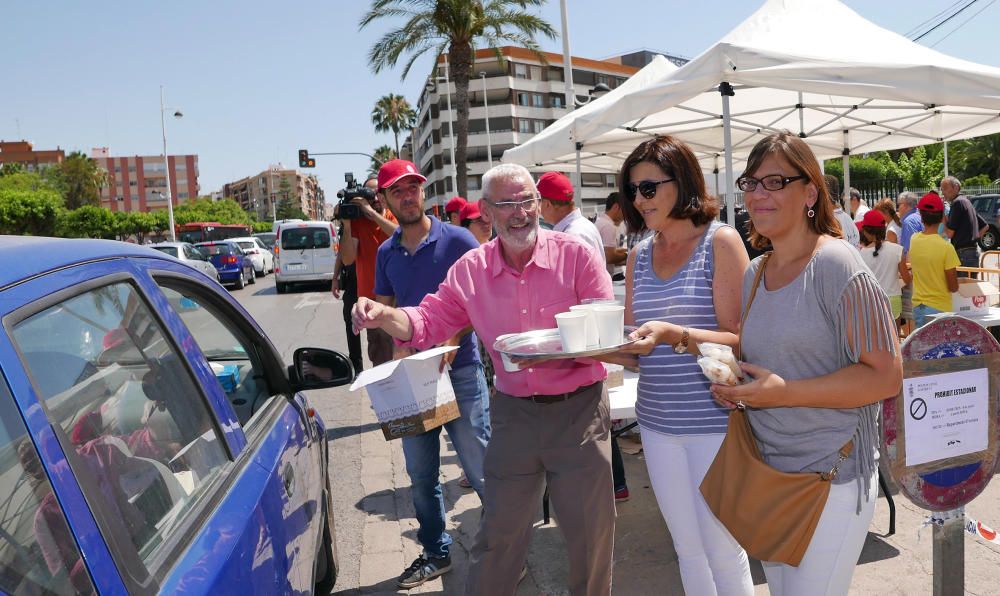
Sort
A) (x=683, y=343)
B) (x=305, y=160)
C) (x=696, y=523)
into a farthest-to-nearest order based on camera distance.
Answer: (x=305, y=160), (x=696, y=523), (x=683, y=343)

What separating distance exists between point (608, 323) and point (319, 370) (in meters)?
1.23

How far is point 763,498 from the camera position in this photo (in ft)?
6.86

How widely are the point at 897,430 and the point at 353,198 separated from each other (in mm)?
4396

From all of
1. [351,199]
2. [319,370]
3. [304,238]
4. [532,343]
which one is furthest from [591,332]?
[304,238]

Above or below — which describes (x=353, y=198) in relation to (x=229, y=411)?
above

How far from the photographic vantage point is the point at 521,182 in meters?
2.74

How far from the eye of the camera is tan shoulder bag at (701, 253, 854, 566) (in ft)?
6.69

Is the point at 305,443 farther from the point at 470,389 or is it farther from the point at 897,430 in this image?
the point at 897,430

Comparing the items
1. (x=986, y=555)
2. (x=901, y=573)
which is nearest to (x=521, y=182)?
(x=901, y=573)

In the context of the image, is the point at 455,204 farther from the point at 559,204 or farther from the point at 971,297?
the point at 971,297

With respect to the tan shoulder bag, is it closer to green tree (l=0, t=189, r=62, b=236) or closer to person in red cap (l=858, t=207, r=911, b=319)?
person in red cap (l=858, t=207, r=911, b=319)

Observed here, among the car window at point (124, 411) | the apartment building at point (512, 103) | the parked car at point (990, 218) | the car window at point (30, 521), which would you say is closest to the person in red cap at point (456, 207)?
the car window at point (124, 411)

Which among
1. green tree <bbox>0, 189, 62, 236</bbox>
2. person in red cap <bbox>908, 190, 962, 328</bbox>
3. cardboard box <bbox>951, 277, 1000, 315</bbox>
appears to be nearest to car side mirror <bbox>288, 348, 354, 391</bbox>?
person in red cap <bbox>908, 190, 962, 328</bbox>

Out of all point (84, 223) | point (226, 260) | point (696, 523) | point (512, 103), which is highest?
point (512, 103)
